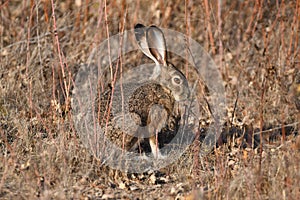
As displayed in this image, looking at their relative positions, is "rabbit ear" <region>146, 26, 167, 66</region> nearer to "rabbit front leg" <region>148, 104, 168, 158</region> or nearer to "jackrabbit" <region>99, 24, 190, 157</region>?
"jackrabbit" <region>99, 24, 190, 157</region>

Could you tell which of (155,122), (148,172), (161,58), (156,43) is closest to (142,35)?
(156,43)

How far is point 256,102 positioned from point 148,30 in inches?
57.4

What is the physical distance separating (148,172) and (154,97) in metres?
0.62

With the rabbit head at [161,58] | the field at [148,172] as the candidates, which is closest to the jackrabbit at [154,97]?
the rabbit head at [161,58]

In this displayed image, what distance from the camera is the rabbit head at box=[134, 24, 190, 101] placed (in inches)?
188

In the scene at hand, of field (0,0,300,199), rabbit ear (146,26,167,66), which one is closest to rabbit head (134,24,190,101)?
rabbit ear (146,26,167,66)

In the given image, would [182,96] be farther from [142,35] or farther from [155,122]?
[142,35]

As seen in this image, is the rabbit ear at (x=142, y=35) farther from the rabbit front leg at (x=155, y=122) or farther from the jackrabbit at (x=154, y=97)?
the rabbit front leg at (x=155, y=122)

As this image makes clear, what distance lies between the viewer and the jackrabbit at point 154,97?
4457mm

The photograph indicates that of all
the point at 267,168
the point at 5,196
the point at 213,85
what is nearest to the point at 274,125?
the point at 213,85

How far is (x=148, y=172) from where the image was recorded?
4410 mm

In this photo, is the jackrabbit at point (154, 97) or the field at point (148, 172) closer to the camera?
the field at point (148, 172)

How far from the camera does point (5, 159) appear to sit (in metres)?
4.04

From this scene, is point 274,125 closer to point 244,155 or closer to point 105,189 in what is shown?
point 244,155
